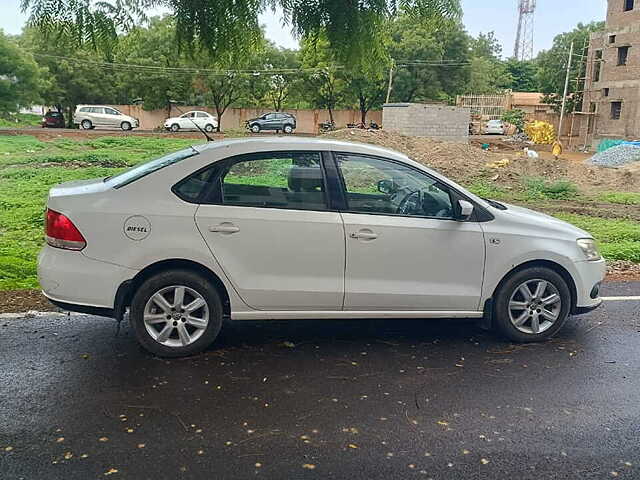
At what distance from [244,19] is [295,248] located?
247cm

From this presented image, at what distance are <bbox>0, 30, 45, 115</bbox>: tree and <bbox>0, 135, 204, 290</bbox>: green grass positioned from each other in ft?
26.3

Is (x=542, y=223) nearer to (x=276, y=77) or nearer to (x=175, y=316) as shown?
(x=175, y=316)

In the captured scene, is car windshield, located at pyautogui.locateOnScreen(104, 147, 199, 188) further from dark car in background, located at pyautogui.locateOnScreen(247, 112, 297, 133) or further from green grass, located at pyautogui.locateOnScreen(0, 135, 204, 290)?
dark car in background, located at pyautogui.locateOnScreen(247, 112, 297, 133)

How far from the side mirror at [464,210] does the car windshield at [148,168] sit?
220 cm

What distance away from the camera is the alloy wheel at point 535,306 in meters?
5.45

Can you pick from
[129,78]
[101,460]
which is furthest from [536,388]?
[129,78]

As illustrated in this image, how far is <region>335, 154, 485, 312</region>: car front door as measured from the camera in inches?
201

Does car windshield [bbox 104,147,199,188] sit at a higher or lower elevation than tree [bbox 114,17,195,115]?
lower

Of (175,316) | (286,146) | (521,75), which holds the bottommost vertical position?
(175,316)

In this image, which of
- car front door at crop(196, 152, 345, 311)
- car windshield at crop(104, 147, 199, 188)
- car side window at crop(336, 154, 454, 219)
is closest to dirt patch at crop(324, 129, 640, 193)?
car side window at crop(336, 154, 454, 219)

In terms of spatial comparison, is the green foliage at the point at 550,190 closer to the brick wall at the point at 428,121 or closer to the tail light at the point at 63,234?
the brick wall at the point at 428,121

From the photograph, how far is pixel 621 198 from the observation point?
17078 mm

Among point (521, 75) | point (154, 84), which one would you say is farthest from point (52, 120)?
point (521, 75)

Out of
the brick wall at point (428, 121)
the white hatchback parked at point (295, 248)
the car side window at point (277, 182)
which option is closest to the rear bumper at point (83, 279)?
the white hatchback parked at point (295, 248)
